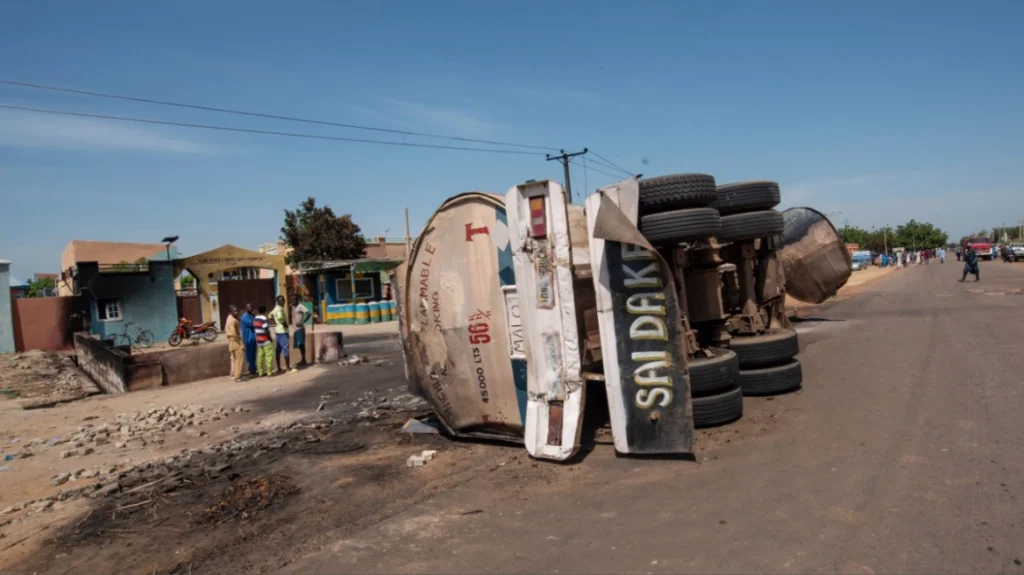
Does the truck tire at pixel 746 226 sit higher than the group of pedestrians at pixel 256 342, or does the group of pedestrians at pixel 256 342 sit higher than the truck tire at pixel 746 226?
the truck tire at pixel 746 226

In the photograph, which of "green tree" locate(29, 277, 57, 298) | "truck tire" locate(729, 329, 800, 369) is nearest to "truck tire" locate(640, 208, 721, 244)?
"truck tire" locate(729, 329, 800, 369)

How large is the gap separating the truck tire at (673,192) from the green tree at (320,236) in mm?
36373

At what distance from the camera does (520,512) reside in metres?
4.39

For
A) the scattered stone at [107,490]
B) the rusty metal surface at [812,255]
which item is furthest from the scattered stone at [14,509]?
the rusty metal surface at [812,255]

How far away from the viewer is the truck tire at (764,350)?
23.3ft

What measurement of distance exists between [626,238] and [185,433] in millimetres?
7002

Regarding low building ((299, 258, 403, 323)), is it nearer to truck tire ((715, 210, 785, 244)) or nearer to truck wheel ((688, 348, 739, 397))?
truck tire ((715, 210, 785, 244))

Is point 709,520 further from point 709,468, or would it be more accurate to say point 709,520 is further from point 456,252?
point 456,252

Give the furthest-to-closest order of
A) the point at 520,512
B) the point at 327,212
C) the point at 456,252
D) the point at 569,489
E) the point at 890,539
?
the point at 327,212 < the point at 456,252 < the point at 569,489 < the point at 520,512 < the point at 890,539

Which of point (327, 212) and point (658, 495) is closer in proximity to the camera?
point (658, 495)

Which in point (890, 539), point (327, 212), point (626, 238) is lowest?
point (890, 539)

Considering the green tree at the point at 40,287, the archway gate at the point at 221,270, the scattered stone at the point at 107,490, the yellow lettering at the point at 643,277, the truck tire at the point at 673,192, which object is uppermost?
the green tree at the point at 40,287

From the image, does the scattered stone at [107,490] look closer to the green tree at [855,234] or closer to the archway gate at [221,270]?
the archway gate at [221,270]

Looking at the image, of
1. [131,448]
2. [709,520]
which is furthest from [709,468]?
[131,448]
